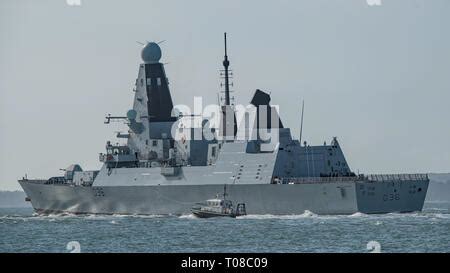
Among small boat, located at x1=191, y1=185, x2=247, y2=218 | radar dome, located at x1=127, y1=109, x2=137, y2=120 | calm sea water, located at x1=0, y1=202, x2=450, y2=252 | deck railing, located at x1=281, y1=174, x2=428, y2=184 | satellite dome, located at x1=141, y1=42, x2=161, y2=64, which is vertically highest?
satellite dome, located at x1=141, y1=42, x2=161, y2=64

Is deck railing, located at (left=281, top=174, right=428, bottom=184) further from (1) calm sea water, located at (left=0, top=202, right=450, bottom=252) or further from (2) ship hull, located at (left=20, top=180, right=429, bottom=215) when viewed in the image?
(1) calm sea water, located at (left=0, top=202, right=450, bottom=252)

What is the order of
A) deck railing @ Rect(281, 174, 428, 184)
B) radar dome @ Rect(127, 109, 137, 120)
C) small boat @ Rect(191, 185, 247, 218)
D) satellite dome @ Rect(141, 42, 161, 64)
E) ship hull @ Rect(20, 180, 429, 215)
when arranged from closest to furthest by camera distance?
ship hull @ Rect(20, 180, 429, 215) → deck railing @ Rect(281, 174, 428, 184) → small boat @ Rect(191, 185, 247, 218) → radar dome @ Rect(127, 109, 137, 120) → satellite dome @ Rect(141, 42, 161, 64)

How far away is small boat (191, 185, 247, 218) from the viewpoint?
53844 mm

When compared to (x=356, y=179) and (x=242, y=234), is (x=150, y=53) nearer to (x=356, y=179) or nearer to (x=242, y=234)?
(x=356, y=179)

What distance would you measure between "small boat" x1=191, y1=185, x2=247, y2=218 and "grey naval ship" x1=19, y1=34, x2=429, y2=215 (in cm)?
55

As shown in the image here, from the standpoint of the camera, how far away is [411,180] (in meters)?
54.2

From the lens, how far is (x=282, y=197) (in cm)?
5375

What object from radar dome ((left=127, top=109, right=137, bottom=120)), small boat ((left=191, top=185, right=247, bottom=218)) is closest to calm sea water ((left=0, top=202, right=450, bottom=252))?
small boat ((left=191, top=185, right=247, bottom=218))

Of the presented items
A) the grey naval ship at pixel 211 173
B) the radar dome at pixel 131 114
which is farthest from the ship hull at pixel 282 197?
the radar dome at pixel 131 114

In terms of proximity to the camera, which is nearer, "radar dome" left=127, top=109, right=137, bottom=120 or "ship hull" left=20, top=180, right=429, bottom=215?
"ship hull" left=20, top=180, right=429, bottom=215

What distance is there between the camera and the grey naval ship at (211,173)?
53.2 meters

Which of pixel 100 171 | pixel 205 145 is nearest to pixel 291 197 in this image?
pixel 205 145

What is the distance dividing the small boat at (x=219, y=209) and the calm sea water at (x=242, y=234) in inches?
34.8
